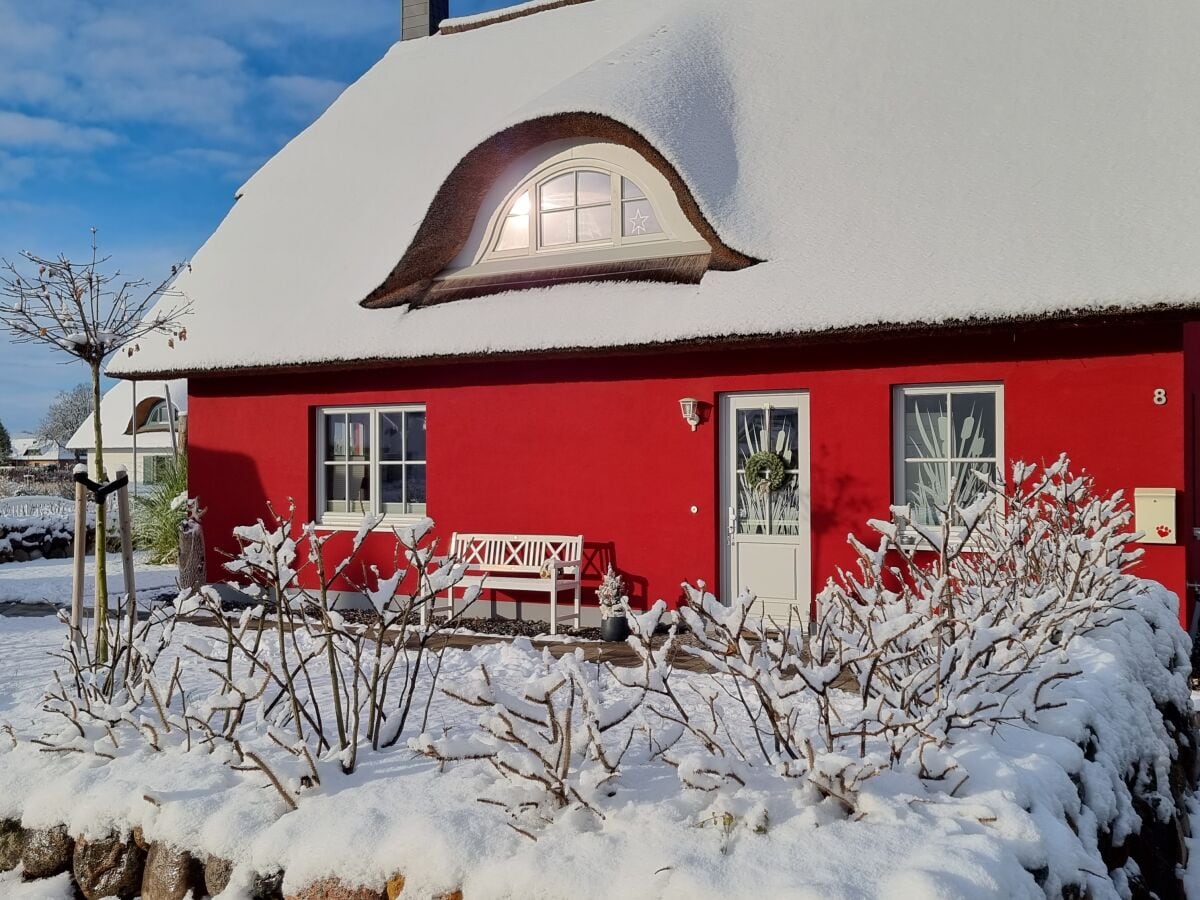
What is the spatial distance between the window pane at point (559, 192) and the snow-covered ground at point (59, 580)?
513cm

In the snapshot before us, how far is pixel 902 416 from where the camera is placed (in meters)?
6.93

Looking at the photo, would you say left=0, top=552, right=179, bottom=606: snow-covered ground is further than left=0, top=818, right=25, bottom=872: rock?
Yes

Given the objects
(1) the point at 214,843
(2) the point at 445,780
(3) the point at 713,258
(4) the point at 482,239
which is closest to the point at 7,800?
(1) the point at 214,843

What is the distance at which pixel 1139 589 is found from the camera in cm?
528

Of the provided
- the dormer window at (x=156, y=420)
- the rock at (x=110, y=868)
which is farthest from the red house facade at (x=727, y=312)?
the dormer window at (x=156, y=420)

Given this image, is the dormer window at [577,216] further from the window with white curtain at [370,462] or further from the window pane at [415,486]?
the window pane at [415,486]

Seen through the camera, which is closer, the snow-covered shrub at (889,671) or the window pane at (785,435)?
the snow-covered shrub at (889,671)

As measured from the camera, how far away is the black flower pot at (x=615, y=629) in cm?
699

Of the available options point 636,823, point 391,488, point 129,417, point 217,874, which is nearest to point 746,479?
point 391,488

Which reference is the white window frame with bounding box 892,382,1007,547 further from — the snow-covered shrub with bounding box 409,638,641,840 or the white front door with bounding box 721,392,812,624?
the snow-covered shrub with bounding box 409,638,641,840

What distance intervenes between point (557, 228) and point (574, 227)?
0.17 m

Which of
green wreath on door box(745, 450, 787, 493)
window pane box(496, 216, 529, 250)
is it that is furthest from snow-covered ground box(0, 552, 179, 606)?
green wreath on door box(745, 450, 787, 493)

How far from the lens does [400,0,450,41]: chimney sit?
11891mm

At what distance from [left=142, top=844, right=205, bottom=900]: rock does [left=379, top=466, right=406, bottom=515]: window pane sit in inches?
236
